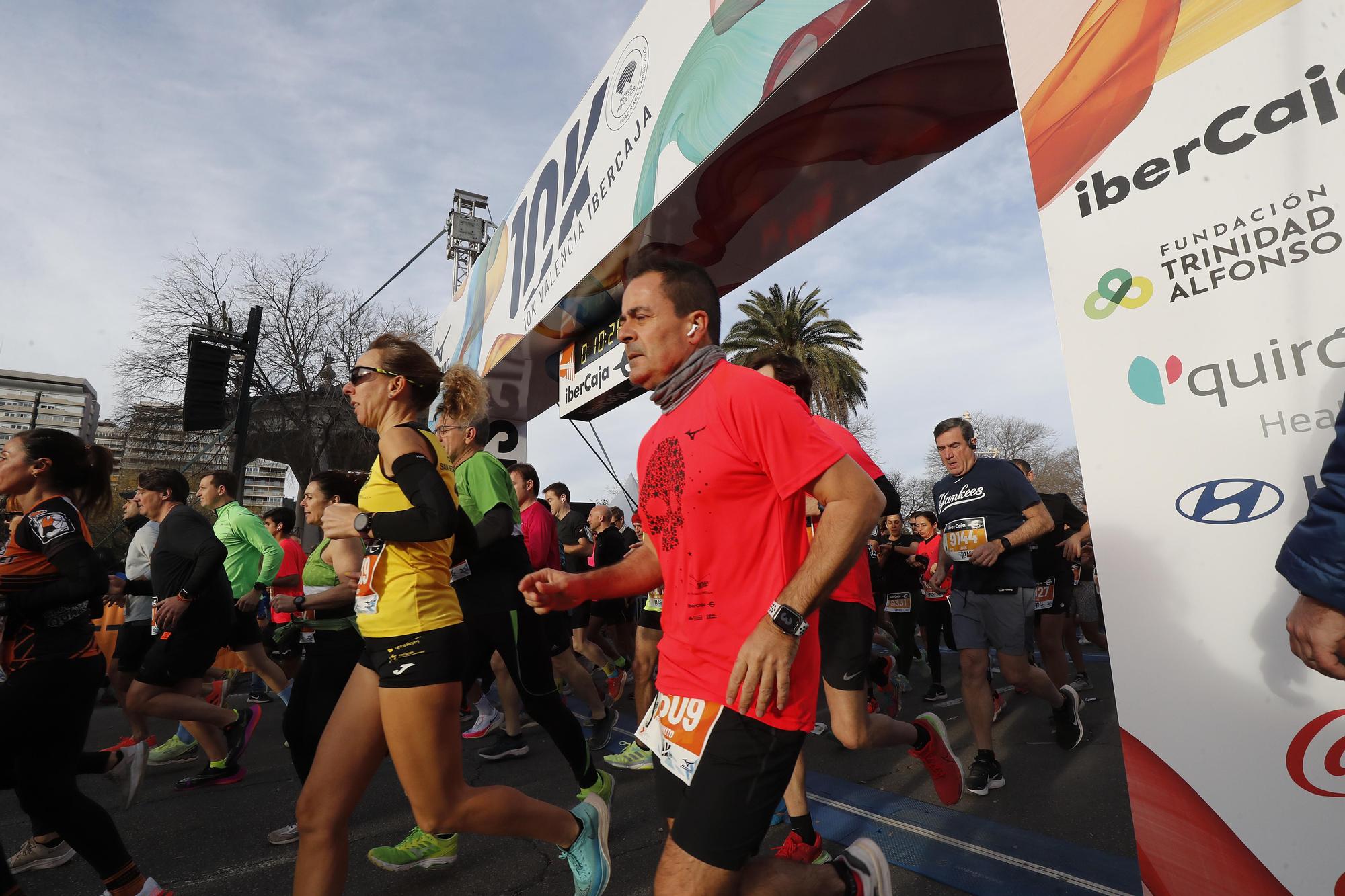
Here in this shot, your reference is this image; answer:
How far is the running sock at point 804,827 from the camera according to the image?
288cm

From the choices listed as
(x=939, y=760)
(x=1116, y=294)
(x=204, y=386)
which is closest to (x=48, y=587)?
(x=939, y=760)

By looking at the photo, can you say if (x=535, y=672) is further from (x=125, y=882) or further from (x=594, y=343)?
(x=594, y=343)

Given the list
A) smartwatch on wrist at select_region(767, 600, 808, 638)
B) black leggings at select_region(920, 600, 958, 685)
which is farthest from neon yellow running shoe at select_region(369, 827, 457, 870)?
black leggings at select_region(920, 600, 958, 685)

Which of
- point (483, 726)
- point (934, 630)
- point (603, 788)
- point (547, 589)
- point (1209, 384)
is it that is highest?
point (1209, 384)

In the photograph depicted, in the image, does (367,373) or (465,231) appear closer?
(367,373)

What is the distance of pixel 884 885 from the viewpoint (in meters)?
1.88

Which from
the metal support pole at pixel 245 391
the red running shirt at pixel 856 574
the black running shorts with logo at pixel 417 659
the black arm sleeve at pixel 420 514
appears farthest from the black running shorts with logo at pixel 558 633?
the metal support pole at pixel 245 391

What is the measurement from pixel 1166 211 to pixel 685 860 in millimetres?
2250

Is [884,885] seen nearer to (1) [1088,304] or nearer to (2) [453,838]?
(1) [1088,304]

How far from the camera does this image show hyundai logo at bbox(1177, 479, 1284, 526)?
1.90 metres

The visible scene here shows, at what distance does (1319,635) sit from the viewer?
1277mm

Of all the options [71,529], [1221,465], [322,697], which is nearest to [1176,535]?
[1221,465]

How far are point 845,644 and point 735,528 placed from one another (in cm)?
147

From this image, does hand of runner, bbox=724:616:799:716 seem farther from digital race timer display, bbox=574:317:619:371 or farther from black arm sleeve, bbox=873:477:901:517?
digital race timer display, bbox=574:317:619:371
